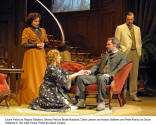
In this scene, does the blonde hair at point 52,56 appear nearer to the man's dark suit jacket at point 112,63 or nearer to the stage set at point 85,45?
the stage set at point 85,45

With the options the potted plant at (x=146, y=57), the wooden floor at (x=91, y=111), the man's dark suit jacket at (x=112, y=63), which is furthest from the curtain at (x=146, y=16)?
the wooden floor at (x=91, y=111)

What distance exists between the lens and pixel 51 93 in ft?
15.0

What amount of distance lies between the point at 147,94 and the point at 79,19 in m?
4.21

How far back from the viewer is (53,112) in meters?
4.35

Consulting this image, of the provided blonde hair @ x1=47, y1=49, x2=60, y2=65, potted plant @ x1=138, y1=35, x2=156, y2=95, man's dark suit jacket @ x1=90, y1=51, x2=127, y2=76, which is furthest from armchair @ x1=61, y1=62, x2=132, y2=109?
potted plant @ x1=138, y1=35, x2=156, y2=95

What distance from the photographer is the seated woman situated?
178 inches

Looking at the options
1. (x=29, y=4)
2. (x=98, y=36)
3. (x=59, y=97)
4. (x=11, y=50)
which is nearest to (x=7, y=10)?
(x=11, y=50)

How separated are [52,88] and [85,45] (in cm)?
528

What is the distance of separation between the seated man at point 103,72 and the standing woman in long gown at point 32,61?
0.87 m

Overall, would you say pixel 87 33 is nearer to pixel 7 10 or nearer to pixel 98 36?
pixel 98 36

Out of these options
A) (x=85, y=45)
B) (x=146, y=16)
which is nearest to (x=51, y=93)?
(x=146, y=16)

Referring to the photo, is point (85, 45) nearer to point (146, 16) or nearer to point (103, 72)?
point (146, 16)

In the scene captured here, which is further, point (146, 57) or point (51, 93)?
point (146, 57)

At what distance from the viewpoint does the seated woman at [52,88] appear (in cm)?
452
